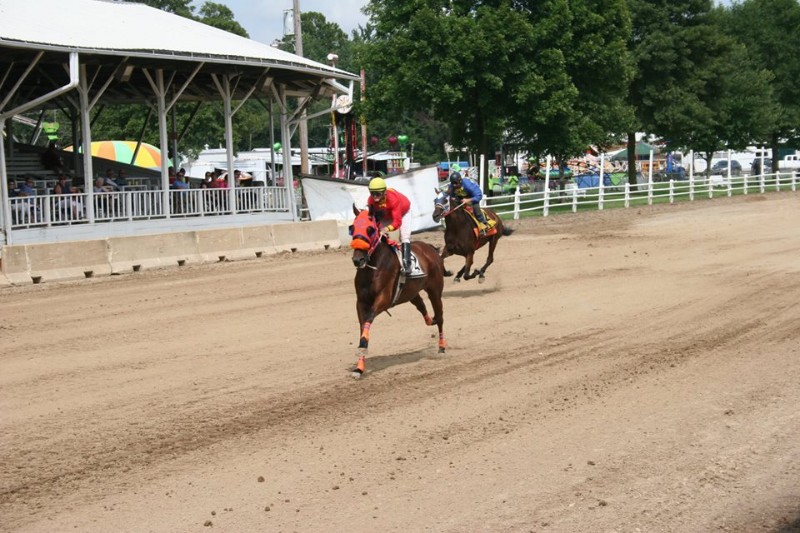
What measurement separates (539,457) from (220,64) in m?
20.2

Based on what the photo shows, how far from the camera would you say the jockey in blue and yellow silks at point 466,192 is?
18.6 meters

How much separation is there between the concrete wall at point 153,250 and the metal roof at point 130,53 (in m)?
3.81

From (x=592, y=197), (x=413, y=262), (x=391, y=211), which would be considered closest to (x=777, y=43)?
(x=592, y=197)

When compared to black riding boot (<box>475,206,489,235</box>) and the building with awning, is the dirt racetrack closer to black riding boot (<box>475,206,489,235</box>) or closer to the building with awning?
black riding boot (<box>475,206,489,235</box>)

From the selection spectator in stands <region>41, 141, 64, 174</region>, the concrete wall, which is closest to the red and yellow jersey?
the concrete wall

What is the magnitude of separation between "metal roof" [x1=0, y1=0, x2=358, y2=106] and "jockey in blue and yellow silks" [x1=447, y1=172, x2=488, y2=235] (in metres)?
9.02

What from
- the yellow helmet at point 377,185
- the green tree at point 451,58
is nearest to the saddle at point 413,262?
the yellow helmet at point 377,185

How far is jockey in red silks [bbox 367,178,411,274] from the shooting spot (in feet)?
38.0

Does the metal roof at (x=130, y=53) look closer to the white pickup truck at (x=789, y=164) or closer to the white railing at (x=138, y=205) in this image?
the white railing at (x=138, y=205)

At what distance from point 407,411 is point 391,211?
2.78 m

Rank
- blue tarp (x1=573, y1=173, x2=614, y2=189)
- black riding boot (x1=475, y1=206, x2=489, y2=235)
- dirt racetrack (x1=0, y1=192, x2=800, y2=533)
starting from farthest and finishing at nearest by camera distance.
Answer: blue tarp (x1=573, y1=173, x2=614, y2=189)
black riding boot (x1=475, y1=206, x2=489, y2=235)
dirt racetrack (x1=0, y1=192, x2=800, y2=533)

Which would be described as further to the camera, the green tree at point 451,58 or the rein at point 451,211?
the green tree at point 451,58

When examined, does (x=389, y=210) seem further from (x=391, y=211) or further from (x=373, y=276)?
(x=373, y=276)

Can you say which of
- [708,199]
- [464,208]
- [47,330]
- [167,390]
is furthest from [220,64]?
[708,199]
